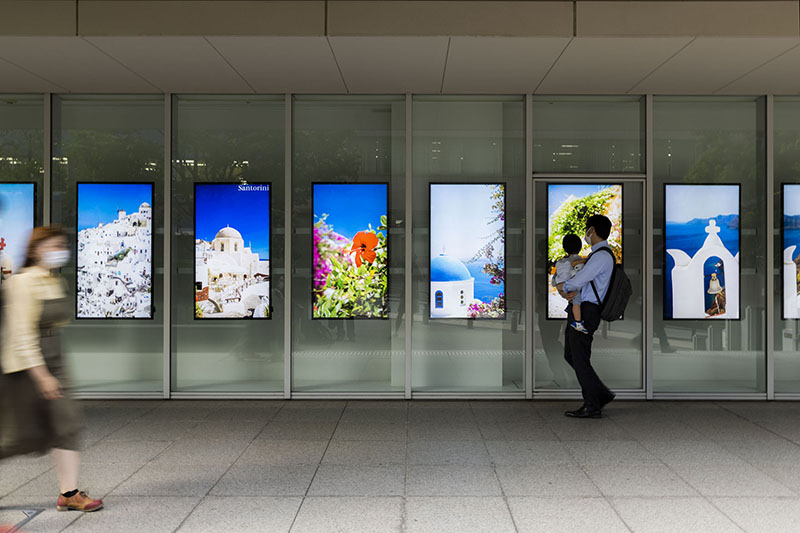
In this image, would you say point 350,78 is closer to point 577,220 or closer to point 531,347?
point 577,220

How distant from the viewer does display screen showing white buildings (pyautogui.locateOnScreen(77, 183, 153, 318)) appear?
9125 millimetres

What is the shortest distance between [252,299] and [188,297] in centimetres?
82

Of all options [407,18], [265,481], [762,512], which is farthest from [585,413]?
[407,18]

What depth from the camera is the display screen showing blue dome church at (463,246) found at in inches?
360

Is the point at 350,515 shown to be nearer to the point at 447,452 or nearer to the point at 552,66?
the point at 447,452

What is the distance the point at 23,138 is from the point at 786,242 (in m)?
9.72

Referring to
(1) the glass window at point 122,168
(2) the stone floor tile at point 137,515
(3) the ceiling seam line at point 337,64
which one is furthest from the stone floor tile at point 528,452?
(1) the glass window at point 122,168

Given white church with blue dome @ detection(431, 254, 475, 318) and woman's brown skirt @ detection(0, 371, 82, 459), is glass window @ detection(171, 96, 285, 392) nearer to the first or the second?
white church with blue dome @ detection(431, 254, 475, 318)

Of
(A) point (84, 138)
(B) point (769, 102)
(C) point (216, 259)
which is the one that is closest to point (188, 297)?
(C) point (216, 259)

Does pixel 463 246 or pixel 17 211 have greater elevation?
pixel 17 211

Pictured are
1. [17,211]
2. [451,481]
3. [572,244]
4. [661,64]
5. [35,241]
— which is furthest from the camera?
[17,211]

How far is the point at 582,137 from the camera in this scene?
9.21 metres

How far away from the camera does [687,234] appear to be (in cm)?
920

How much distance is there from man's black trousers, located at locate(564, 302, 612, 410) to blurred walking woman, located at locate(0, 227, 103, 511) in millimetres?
5258
